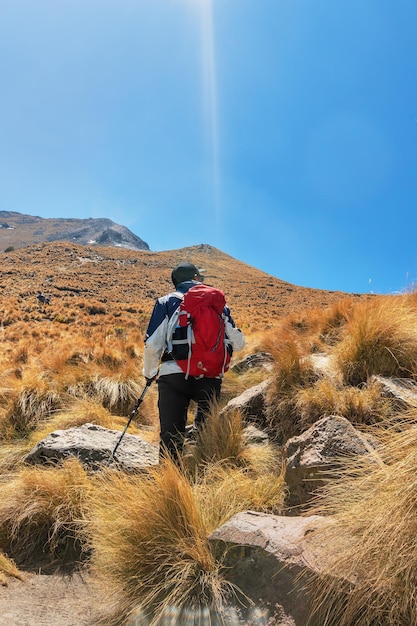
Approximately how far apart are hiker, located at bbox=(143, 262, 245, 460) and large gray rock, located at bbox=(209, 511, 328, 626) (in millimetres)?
1453

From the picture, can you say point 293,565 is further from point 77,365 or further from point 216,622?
point 77,365

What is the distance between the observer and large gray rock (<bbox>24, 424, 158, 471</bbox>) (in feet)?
13.0

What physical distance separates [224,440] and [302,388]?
112cm

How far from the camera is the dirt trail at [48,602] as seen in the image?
2.44 meters

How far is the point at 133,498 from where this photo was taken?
111 inches

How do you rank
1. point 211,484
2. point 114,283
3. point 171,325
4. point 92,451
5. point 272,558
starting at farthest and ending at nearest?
→ point 114,283
point 92,451
point 171,325
point 211,484
point 272,558

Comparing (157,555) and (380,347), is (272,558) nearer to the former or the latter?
(157,555)

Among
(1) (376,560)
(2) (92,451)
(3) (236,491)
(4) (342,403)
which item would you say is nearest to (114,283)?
(2) (92,451)

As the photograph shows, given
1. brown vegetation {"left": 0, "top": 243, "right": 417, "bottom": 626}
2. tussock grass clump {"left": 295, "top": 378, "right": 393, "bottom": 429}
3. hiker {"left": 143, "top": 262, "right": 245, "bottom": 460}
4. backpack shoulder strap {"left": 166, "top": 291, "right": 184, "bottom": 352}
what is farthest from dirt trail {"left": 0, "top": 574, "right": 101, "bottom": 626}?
tussock grass clump {"left": 295, "top": 378, "right": 393, "bottom": 429}

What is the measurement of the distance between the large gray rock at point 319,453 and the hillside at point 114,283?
21636mm

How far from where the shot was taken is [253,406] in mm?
4797

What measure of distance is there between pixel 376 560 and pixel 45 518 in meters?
2.89

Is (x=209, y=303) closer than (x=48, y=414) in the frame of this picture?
Yes

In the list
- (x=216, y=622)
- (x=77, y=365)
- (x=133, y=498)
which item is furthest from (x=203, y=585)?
(x=77, y=365)
